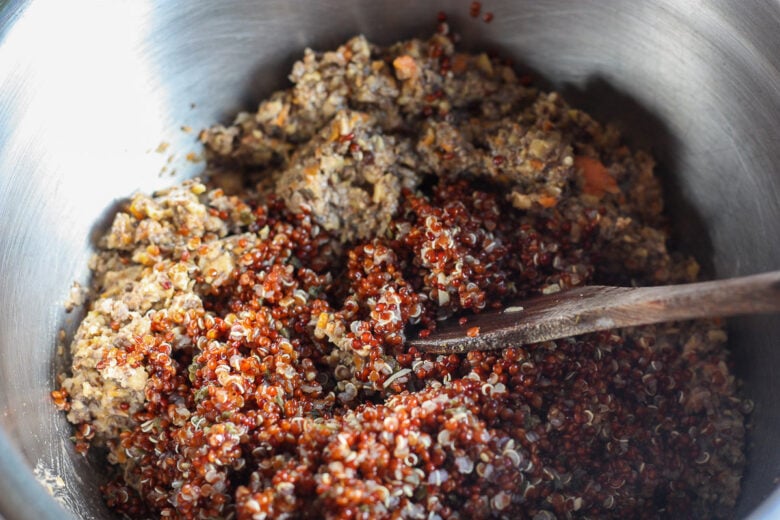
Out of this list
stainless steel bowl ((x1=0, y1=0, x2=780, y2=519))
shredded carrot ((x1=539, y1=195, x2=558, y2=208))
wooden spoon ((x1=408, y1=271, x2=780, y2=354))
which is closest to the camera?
wooden spoon ((x1=408, y1=271, x2=780, y2=354))

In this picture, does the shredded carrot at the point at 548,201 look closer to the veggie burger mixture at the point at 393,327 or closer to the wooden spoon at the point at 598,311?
the veggie burger mixture at the point at 393,327

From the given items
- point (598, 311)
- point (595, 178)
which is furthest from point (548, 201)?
point (598, 311)

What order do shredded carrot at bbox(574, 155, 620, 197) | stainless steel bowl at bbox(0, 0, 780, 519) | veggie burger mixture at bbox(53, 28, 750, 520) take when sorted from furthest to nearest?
shredded carrot at bbox(574, 155, 620, 197) < stainless steel bowl at bbox(0, 0, 780, 519) < veggie burger mixture at bbox(53, 28, 750, 520)

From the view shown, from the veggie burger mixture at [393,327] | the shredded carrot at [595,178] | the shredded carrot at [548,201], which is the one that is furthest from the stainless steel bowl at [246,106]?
the shredded carrot at [548,201]

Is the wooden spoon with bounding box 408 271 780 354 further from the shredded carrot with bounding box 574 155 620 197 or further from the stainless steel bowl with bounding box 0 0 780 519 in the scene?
the stainless steel bowl with bounding box 0 0 780 519

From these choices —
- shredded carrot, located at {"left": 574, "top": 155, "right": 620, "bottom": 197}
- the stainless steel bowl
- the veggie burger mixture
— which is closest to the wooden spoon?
the veggie burger mixture

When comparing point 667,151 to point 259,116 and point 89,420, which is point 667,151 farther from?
point 89,420
